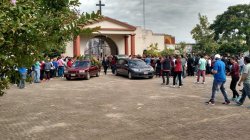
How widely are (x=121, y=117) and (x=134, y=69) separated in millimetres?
13498

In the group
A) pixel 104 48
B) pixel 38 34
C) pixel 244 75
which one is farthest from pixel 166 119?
pixel 104 48

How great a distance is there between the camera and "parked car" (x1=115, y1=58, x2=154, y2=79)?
76.1ft

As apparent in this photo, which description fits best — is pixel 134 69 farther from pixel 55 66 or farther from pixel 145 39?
pixel 145 39

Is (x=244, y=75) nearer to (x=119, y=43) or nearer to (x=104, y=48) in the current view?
(x=119, y=43)

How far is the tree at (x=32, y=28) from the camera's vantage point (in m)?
2.72

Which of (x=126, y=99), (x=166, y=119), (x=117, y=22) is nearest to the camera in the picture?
(x=166, y=119)

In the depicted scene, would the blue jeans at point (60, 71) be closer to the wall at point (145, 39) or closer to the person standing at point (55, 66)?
the person standing at point (55, 66)

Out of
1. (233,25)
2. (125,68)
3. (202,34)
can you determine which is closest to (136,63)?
(125,68)

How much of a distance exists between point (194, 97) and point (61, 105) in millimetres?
5446

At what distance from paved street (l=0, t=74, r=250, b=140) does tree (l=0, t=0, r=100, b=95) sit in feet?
16.1

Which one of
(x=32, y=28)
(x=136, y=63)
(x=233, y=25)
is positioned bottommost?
(x=136, y=63)

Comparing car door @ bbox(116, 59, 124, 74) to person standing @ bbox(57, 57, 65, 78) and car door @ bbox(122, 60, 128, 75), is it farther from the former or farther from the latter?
person standing @ bbox(57, 57, 65, 78)

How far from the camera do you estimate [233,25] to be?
195 ft

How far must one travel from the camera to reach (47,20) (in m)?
2.96
